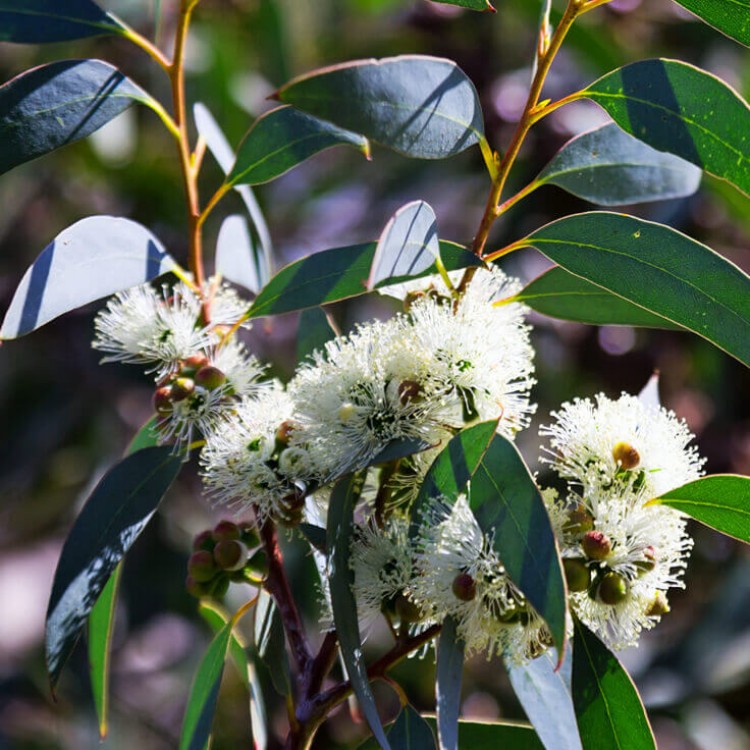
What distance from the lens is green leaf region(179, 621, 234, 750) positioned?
3.44 feet

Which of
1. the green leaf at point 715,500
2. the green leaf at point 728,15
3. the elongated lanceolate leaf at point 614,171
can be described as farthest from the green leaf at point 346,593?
the green leaf at point 728,15

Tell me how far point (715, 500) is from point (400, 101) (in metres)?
0.44

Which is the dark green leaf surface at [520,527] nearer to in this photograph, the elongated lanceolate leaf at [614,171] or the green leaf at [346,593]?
the green leaf at [346,593]

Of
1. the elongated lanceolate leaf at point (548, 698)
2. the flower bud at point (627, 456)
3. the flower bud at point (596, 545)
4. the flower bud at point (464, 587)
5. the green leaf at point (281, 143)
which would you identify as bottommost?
the elongated lanceolate leaf at point (548, 698)

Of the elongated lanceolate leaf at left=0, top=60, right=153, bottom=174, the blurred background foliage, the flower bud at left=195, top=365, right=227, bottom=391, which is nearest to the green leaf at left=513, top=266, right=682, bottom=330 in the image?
the flower bud at left=195, top=365, right=227, bottom=391

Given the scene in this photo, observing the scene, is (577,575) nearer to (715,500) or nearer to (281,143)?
(715,500)

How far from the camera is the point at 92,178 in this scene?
9.64 feet

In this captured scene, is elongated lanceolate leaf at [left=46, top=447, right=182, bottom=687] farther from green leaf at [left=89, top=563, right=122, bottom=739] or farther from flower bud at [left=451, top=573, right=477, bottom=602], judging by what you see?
flower bud at [left=451, top=573, right=477, bottom=602]

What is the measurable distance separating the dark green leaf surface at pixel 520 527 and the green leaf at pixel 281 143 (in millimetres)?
355

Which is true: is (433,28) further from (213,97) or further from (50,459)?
(50,459)

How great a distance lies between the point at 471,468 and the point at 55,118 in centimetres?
55

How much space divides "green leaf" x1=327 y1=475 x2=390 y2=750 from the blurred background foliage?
1274mm

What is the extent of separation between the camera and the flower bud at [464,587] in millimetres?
868

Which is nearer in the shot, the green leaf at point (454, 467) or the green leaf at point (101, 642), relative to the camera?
the green leaf at point (454, 467)
